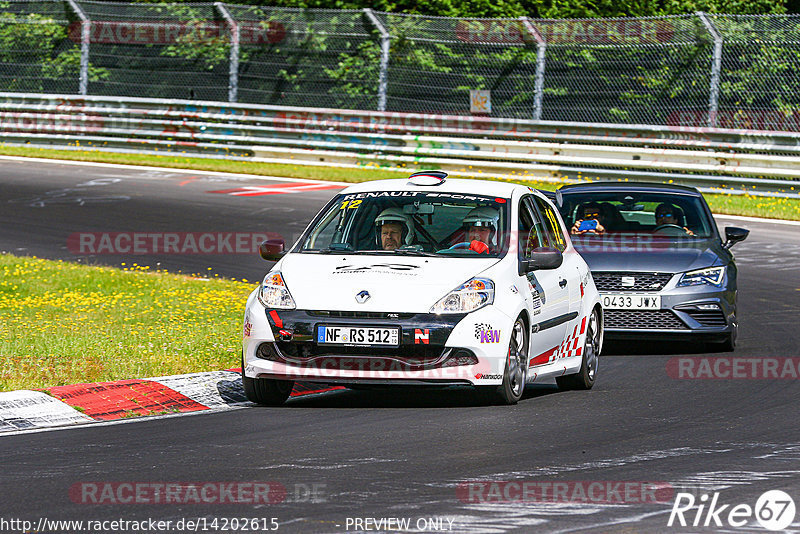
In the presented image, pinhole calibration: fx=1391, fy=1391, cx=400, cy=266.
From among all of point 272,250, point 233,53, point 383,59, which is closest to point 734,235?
point 272,250

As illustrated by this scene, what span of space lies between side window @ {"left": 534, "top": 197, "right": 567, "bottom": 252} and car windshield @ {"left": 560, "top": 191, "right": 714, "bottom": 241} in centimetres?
220

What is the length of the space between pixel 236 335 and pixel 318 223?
2.07 m

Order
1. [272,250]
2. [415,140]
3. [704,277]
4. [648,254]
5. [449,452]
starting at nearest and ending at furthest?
[449,452] → [272,250] → [704,277] → [648,254] → [415,140]

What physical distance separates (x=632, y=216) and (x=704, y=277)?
1.72 m

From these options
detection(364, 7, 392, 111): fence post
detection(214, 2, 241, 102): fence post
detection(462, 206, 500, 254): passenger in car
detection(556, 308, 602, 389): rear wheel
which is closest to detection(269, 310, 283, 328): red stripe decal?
detection(462, 206, 500, 254): passenger in car

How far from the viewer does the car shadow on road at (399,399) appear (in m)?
8.90

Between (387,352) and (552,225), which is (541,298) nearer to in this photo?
(552,225)

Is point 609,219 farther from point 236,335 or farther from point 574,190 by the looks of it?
point 236,335

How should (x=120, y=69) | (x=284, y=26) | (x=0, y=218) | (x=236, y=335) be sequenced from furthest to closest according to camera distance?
(x=120, y=69), (x=284, y=26), (x=0, y=218), (x=236, y=335)

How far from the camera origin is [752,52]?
23.3 m

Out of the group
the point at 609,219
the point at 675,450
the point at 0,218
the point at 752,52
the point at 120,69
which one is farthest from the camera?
the point at 120,69

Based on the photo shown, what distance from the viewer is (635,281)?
1183 cm

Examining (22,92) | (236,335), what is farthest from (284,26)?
(236,335)

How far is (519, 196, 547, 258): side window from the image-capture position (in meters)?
9.59
